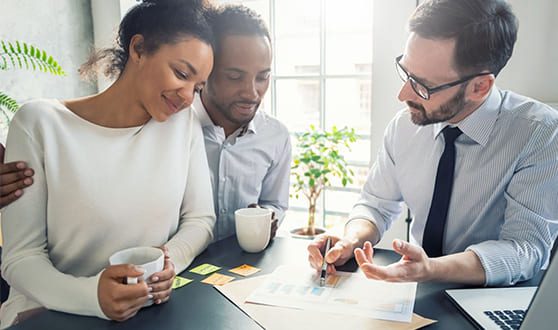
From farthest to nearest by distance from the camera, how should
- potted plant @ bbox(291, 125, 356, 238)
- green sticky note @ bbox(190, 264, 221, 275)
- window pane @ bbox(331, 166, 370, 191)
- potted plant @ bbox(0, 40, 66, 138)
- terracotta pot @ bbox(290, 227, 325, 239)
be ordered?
window pane @ bbox(331, 166, 370, 191) < terracotta pot @ bbox(290, 227, 325, 239) < potted plant @ bbox(291, 125, 356, 238) < potted plant @ bbox(0, 40, 66, 138) < green sticky note @ bbox(190, 264, 221, 275)

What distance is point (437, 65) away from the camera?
133 cm

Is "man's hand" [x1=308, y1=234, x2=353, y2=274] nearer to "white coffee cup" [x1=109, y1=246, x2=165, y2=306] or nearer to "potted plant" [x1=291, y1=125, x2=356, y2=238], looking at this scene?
"white coffee cup" [x1=109, y1=246, x2=165, y2=306]

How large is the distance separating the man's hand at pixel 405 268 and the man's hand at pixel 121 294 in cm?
46

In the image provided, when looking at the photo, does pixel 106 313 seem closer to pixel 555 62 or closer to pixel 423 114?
pixel 423 114

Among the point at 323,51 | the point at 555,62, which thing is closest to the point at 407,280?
the point at 555,62

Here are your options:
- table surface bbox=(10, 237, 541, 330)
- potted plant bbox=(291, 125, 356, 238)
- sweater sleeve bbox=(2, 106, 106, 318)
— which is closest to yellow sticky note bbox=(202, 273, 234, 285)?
table surface bbox=(10, 237, 541, 330)

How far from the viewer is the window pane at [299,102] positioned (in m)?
3.09

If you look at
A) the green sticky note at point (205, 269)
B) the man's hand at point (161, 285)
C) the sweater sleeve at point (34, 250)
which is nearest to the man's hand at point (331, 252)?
the green sticky note at point (205, 269)

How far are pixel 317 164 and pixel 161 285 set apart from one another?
6.80ft

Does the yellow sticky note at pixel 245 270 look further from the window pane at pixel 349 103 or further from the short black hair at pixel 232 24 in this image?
A: the window pane at pixel 349 103

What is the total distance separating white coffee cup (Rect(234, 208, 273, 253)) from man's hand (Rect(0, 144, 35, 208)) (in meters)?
0.50

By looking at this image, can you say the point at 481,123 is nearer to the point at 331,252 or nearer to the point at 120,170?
the point at 331,252

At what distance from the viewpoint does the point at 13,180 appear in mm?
972

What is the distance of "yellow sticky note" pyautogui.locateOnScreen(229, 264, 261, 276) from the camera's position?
104cm
